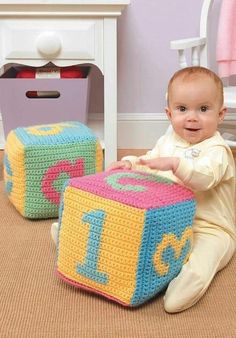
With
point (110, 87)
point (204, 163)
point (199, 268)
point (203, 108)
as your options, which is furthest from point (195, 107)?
point (110, 87)

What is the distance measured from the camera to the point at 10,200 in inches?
68.5

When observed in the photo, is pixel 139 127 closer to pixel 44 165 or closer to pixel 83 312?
pixel 44 165

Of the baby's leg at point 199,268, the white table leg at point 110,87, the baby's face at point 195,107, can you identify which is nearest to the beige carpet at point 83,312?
the baby's leg at point 199,268

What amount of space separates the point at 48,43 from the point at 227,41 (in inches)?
25.1

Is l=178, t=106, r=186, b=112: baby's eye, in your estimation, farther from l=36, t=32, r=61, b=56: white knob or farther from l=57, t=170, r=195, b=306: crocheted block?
l=36, t=32, r=61, b=56: white knob

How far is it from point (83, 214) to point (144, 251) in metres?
0.15

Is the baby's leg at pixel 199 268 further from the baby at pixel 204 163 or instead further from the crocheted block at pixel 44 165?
the crocheted block at pixel 44 165

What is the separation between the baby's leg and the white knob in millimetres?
1009

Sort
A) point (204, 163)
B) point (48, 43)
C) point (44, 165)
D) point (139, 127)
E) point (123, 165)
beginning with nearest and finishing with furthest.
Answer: point (204, 163), point (123, 165), point (44, 165), point (48, 43), point (139, 127)

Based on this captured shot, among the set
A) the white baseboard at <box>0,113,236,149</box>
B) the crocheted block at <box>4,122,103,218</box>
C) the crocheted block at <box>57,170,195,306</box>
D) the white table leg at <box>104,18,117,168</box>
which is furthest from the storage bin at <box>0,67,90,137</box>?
the crocheted block at <box>57,170,195,306</box>

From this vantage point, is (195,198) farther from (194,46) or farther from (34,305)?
(194,46)

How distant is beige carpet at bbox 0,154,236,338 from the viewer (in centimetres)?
109

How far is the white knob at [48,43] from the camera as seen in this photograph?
6.73 ft

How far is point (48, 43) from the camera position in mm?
2053
